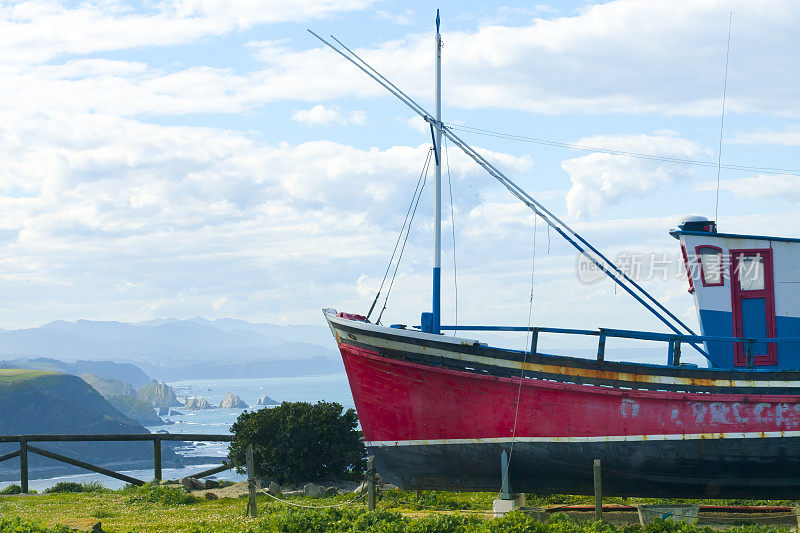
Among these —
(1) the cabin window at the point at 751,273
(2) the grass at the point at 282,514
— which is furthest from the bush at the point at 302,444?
(1) the cabin window at the point at 751,273

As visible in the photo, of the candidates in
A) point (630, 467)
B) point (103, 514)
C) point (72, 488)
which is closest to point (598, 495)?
point (630, 467)

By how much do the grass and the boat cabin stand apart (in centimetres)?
443

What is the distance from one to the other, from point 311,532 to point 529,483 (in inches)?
239

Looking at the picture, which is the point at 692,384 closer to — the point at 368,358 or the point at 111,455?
the point at 368,358

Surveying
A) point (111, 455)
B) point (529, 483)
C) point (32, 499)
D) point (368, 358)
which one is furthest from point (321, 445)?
point (111, 455)

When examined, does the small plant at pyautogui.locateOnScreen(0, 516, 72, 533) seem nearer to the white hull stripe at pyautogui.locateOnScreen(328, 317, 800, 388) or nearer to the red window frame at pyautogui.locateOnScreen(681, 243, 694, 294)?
the white hull stripe at pyautogui.locateOnScreen(328, 317, 800, 388)

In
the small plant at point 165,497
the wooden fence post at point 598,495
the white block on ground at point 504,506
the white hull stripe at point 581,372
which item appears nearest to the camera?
the wooden fence post at point 598,495

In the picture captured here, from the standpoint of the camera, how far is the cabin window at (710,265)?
1839 cm

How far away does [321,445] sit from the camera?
22172 mm

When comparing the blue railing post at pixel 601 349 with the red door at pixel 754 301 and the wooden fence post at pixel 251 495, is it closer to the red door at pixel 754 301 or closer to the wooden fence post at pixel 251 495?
the red door at pixel 754 301

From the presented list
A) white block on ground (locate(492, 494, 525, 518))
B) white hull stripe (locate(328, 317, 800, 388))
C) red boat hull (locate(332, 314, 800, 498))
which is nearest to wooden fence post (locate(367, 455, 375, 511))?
red boat hull (locate(332, 314, 800, 498))

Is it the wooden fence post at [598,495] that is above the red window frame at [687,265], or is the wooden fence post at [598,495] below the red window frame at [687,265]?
below

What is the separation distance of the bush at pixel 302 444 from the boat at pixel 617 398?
135 inches

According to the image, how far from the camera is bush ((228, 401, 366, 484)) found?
71.6 ft
